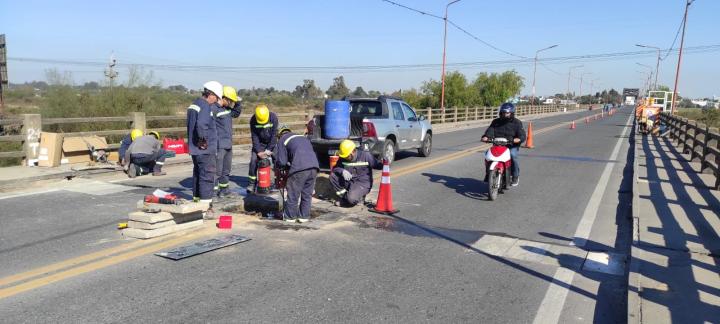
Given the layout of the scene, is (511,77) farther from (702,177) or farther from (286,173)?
(286,173)

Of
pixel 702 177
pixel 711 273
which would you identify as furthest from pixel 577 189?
pixel 711 273

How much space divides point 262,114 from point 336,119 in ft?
9.69

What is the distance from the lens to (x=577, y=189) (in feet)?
33.2

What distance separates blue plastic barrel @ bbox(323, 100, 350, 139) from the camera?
37.0ft

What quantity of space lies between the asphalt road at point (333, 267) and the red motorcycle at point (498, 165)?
372 mm

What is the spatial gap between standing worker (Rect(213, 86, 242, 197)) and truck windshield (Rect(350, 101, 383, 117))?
4713 mm

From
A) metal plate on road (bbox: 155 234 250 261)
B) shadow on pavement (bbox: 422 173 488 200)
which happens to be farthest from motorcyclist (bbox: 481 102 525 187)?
metal plate on road (bbox: 155 234 250 261)

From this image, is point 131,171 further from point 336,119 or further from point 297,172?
point 297,172

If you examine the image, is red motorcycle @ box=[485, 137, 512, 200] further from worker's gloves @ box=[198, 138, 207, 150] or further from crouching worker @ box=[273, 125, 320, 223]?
worker's gloves @ box=[198, 138, 207, 150]

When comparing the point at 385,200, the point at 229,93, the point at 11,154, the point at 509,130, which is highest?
the point at 229,93

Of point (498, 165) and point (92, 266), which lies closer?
point (92, 266)

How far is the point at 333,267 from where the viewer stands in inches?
201

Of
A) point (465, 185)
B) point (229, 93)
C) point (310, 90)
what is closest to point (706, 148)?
point (465, 185)

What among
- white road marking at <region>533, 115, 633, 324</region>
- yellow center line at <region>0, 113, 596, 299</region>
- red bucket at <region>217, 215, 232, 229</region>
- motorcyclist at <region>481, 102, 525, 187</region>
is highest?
motorcyclist at <region>481, 102, 525, 187</region>
